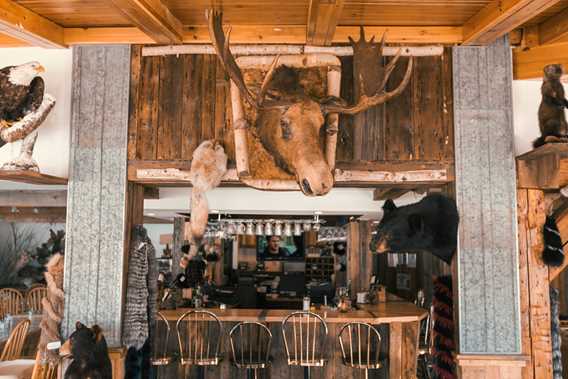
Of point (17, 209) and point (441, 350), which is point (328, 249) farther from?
point (441, 350)

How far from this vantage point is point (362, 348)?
17.5 feet

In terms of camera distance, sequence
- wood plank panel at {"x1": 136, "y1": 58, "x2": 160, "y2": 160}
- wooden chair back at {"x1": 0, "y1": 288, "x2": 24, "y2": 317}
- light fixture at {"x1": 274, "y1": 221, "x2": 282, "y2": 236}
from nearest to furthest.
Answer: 1. wood plank panel at {"x1": 136, "y1": 58, "x2": 160, "y2": 160}
2. wooden chair back at {"x1": 0, "y1": 288, "x2": 24, "y2": 317}
3. light fixture at {"x1": 274, "y1": 221, "x2": 282, "y2": 236}

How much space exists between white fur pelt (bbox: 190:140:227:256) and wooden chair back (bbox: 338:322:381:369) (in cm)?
250

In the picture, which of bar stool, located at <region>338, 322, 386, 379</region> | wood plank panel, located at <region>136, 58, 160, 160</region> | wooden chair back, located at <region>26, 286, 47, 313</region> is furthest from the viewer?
wooden chair back, located at <region>26, 286, 47, 313</region>

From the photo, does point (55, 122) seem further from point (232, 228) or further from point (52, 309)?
point (232, 228)

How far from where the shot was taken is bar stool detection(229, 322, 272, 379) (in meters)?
4.93

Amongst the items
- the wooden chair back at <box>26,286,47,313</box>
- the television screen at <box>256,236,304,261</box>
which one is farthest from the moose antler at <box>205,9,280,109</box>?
the television screen at <box>256,236,304,261</box>

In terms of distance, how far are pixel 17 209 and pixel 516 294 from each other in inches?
279

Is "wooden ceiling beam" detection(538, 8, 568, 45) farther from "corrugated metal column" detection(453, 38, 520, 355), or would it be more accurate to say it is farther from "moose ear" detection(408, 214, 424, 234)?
"moose ear" detection(408, 214, 424, 234)

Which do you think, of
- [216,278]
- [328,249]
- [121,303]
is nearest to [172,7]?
[121,303]

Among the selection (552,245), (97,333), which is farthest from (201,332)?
(552,245)

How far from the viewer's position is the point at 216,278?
11.0 meters

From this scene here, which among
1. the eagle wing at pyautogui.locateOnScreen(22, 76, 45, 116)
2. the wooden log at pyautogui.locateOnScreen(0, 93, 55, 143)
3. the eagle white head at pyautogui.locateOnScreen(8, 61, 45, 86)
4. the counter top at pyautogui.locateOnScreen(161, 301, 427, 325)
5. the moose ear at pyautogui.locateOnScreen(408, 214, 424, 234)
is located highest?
the eagle white head at pyautogui.locateOnScreen(8, 61, 45, 86)

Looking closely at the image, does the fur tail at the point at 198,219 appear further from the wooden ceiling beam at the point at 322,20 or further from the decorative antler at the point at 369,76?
the wooden ceiling beam at the point at 322,20
